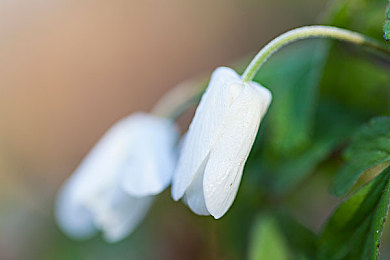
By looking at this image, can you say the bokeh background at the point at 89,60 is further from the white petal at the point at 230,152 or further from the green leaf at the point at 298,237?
the white petal at the point at 230,152

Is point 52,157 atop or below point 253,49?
below

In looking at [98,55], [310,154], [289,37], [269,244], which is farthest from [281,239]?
[98,55]

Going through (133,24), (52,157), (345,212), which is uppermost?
(345,212)

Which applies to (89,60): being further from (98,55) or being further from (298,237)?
(298,237)

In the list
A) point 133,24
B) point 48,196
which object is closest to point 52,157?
point 48,196

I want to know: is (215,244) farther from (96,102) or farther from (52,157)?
(96,102)

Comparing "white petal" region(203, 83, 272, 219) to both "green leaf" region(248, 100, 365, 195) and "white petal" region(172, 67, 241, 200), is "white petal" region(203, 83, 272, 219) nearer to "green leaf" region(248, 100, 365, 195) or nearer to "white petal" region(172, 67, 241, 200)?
"white petal" region(172, 67, 241, 200)

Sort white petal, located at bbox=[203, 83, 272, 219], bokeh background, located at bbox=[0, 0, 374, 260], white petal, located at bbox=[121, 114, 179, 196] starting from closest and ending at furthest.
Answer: white petal, located at bbox=[203, 83, 272, 219] < white petal, located at bbox=[121, 114, 179, 196] < bokeh background, located at bbox=[0, 0, 374, 260]

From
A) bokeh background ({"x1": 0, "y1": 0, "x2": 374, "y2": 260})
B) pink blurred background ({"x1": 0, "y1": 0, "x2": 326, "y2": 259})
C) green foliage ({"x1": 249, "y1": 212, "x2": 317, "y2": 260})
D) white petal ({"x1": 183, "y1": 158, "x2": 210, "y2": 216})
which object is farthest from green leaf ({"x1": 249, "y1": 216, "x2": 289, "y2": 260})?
pink blurred background ({"x1": 0, "y1": 0, "x2": 326, "y2": 259})
